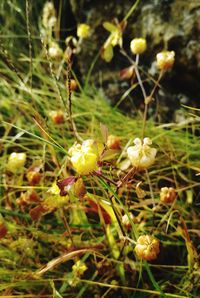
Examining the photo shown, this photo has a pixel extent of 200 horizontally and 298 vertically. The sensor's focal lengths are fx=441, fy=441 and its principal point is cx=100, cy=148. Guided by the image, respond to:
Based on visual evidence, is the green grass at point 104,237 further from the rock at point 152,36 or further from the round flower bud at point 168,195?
the rock at point 152,36

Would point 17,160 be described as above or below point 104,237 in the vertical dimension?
above

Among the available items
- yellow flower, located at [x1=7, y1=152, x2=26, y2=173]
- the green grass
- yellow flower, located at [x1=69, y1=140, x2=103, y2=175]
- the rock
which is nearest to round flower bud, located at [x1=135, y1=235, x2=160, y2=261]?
the green grass

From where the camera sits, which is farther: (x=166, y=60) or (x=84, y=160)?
(x=166, y=60)

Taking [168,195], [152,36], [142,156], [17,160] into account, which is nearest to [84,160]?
[142,156]

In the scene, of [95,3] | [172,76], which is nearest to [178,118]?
[172,76]

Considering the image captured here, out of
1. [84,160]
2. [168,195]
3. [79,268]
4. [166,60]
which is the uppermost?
[166,60]

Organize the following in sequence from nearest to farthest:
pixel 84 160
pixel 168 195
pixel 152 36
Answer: pixel 84 160, pixel 168 195, pixel 152 36

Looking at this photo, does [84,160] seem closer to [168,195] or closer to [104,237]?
[168,195]

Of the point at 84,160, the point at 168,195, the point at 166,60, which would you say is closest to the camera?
the point at 84,160

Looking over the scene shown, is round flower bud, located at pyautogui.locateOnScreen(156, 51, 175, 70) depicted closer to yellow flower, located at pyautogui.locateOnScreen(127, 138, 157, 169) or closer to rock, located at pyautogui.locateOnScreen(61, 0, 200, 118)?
rock, located at pyautogui.locateOnScreen(61, 0, 200, 118)

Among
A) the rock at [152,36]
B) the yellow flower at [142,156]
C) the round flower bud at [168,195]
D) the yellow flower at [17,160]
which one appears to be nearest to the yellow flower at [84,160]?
the yellow flower at [142,156]
